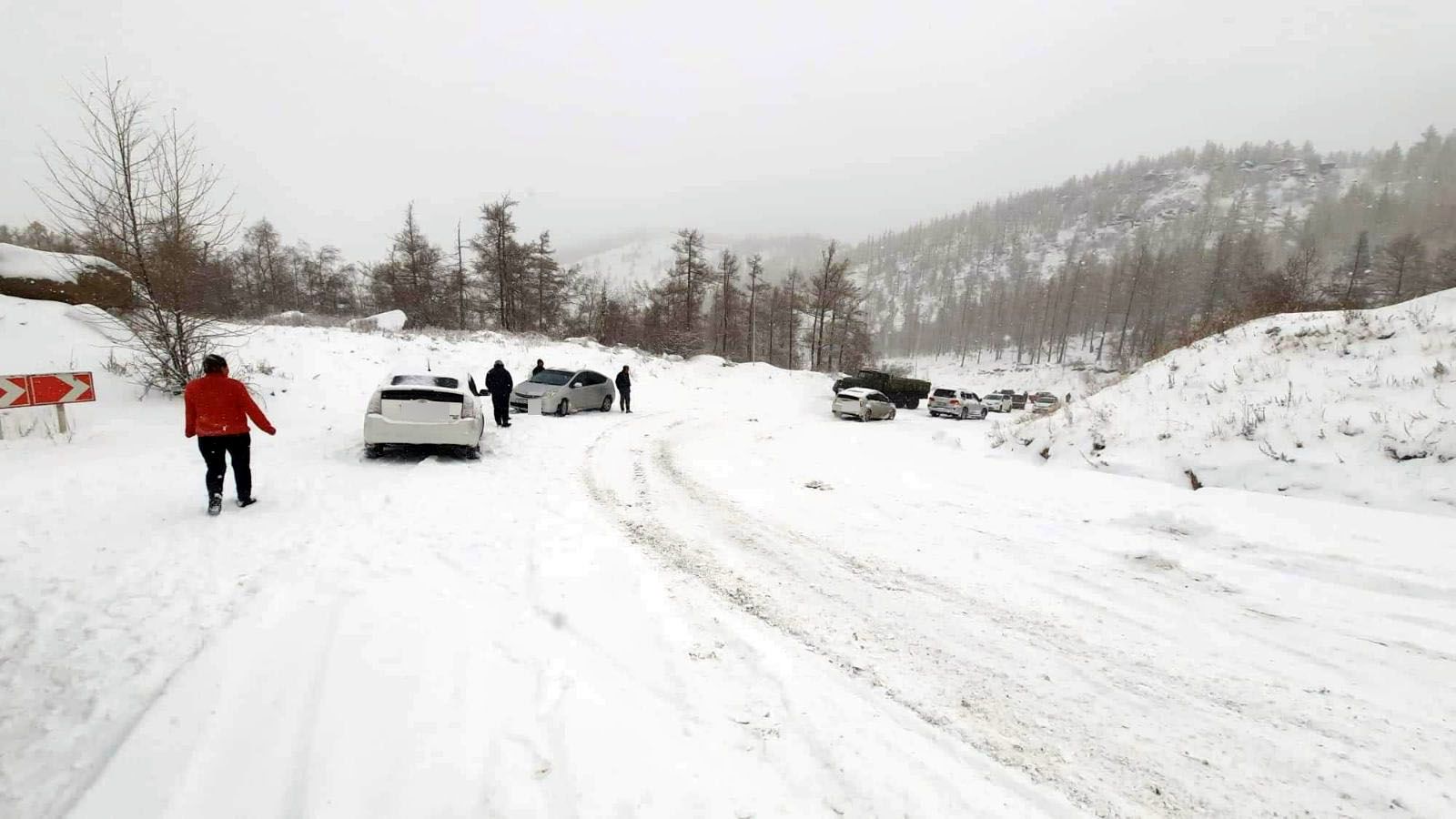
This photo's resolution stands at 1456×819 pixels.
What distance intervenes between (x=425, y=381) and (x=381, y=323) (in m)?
19.2

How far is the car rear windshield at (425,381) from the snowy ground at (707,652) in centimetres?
201

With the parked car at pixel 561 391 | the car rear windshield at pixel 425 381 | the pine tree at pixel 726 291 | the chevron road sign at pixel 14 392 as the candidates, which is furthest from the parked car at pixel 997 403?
the chevron road sign at pixel 14 392

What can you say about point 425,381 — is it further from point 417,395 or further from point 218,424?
point 218,424

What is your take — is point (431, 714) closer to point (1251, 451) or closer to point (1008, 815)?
point (1008, 815)

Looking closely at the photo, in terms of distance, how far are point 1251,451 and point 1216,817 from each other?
23.0ft

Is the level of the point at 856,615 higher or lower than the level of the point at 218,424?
lower

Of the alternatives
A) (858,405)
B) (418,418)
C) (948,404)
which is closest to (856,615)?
(418,418)

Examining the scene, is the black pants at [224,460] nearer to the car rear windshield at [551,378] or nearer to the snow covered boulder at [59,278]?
the car rear windshield at [551,378]

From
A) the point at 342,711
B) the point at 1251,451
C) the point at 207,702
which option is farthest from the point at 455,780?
the point at 1251,451

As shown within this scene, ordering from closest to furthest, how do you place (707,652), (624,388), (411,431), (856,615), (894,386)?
(707,652)
(856,615)
(411,431)
(624,388)
(894,386)

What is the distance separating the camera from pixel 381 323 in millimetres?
23922

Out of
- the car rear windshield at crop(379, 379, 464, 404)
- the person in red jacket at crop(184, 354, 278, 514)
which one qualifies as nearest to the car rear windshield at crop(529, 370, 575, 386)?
the car rear windshield at crop(379, 379, 464, 404)

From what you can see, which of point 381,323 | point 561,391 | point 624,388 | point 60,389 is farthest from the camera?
point 381,323

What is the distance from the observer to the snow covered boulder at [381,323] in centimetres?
2239
